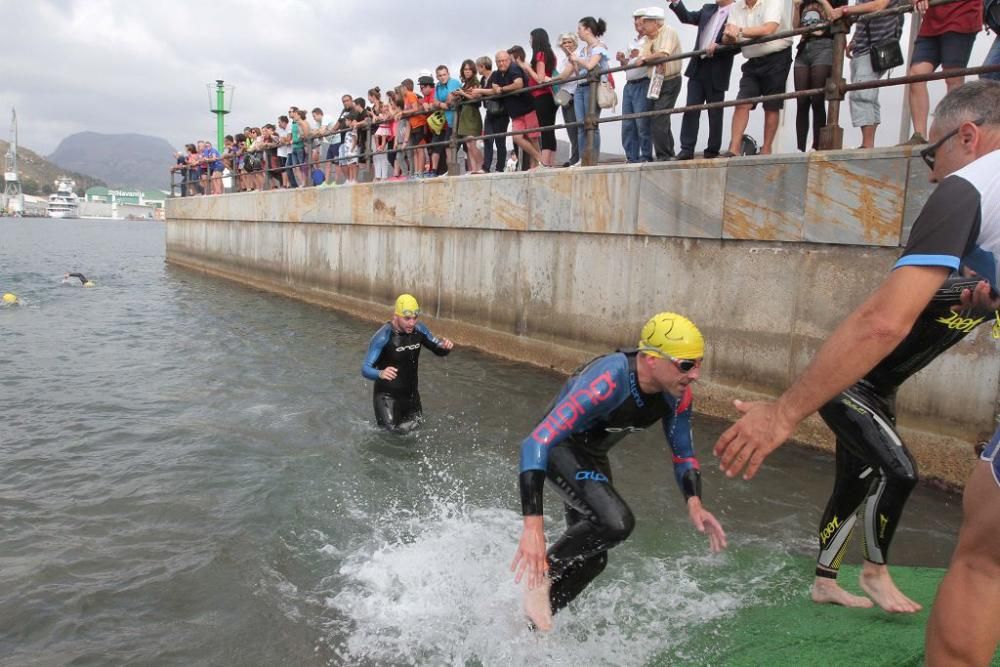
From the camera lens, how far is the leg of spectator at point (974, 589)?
210cm

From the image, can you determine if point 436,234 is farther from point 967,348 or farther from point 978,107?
point 978,107

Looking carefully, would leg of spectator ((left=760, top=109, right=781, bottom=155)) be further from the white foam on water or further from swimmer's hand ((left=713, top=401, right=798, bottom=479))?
swimmer's hand ((left=713, top=401, right=798, bottom=479))

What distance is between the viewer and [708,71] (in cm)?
870

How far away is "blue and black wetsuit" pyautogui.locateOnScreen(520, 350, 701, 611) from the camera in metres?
3.57

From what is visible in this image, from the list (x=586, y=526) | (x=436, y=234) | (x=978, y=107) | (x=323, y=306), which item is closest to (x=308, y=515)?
(x=586, y=526)

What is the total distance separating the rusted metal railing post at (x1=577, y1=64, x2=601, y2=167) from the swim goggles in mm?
7222

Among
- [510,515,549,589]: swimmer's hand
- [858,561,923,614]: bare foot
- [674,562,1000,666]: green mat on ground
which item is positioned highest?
[510,515,549,589]: swimmer's hand

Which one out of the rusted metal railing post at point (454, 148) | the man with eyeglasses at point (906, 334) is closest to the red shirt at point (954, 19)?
the man with eyeglasses at point (906, 334)

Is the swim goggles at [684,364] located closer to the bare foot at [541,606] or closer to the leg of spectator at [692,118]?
the bare foot at [541,606]

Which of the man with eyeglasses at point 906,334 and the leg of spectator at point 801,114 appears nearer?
the man with eyeglasses at point 906,334

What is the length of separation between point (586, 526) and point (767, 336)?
5070 mm

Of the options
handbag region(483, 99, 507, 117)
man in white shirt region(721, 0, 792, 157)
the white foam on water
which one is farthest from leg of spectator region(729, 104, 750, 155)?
the white foam on water

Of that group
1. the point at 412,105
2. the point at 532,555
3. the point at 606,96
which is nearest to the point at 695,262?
the point at 606,96

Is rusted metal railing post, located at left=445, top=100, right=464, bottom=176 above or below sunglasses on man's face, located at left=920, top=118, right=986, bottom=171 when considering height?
above
